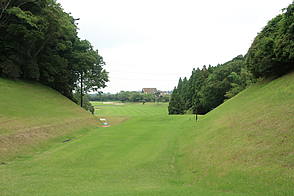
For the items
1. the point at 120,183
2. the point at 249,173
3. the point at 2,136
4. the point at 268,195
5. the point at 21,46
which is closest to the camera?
the point at 268,195

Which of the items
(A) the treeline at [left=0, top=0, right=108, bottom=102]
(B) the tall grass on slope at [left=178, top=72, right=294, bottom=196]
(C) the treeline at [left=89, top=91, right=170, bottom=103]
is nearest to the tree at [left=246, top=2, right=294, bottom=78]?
(B) the tall grass on slope at [left=178, top=72, right=294, bottom=196]

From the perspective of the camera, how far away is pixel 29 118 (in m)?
20.2

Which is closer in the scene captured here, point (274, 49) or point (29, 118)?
point (274, 49)

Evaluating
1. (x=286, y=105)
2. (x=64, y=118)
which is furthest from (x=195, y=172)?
(x=64, y=118)

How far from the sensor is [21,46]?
1251 inches

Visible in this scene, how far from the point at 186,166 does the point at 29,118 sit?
55.7 ft

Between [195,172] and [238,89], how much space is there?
129 ft

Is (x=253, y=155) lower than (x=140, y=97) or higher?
lower

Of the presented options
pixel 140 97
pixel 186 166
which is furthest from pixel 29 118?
pixel 140 97

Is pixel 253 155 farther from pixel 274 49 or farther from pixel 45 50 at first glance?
pixel 45 50

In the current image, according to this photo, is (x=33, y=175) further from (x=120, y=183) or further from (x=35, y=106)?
(x=35, y=106)

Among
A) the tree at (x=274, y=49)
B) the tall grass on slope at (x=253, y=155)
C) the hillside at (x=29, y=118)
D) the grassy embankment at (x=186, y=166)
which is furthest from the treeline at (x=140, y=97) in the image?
the tall grass on slope at (x=253, y=155)

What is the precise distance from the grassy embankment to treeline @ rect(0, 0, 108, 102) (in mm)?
23007

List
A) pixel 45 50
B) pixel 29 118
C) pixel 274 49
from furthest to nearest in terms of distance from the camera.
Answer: pixel 45 50 < pixel 29 118 < pixel 274 49
